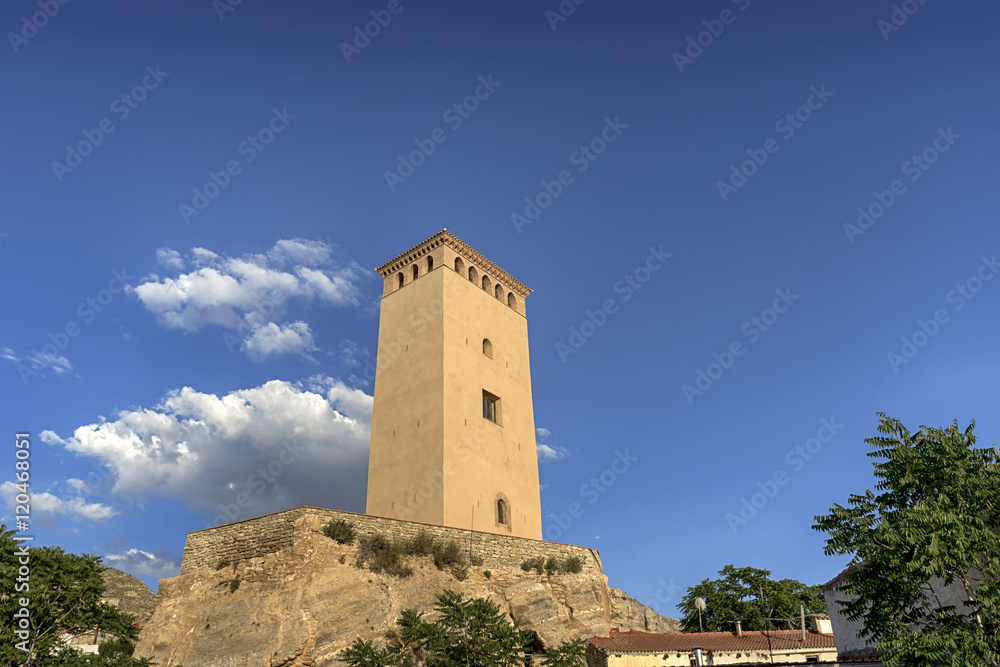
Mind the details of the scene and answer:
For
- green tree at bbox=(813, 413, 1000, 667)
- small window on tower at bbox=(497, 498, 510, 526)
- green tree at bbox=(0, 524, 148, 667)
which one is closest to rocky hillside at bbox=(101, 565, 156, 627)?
green tree at bbox=(0, 524, 148, 667)

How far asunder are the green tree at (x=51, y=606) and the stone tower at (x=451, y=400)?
1043cm

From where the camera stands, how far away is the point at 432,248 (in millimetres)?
31953

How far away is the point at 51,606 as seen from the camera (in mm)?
20000

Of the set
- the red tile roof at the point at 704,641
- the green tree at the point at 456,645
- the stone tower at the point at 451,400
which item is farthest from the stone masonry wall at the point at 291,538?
the green tree at the point at 456,645

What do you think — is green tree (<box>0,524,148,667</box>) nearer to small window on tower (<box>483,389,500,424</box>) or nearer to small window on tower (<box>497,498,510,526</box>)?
small window on tower (<box>497,498,510,526</box>)

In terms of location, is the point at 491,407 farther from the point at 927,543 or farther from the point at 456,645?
the point at 927,543

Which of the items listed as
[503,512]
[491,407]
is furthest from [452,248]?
[503,512]

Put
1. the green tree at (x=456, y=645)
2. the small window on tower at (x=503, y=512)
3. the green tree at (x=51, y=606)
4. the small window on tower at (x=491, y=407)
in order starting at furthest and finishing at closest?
the small window on tower at (x=491, y=407) → the small window on tower at (x=503, y=512) → the green tree at (x=51, y=606) → the green tree at (x=456, y=645)

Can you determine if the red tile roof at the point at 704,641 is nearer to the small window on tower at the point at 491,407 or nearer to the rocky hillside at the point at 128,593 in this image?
the small window on tower at the point at 491,407

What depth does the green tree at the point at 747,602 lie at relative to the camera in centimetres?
3731

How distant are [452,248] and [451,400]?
323 inches

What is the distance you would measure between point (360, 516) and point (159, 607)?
7.33 metres

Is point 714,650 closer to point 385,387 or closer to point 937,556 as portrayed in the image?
point 937,556

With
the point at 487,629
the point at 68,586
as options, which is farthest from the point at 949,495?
the point at 68,586
